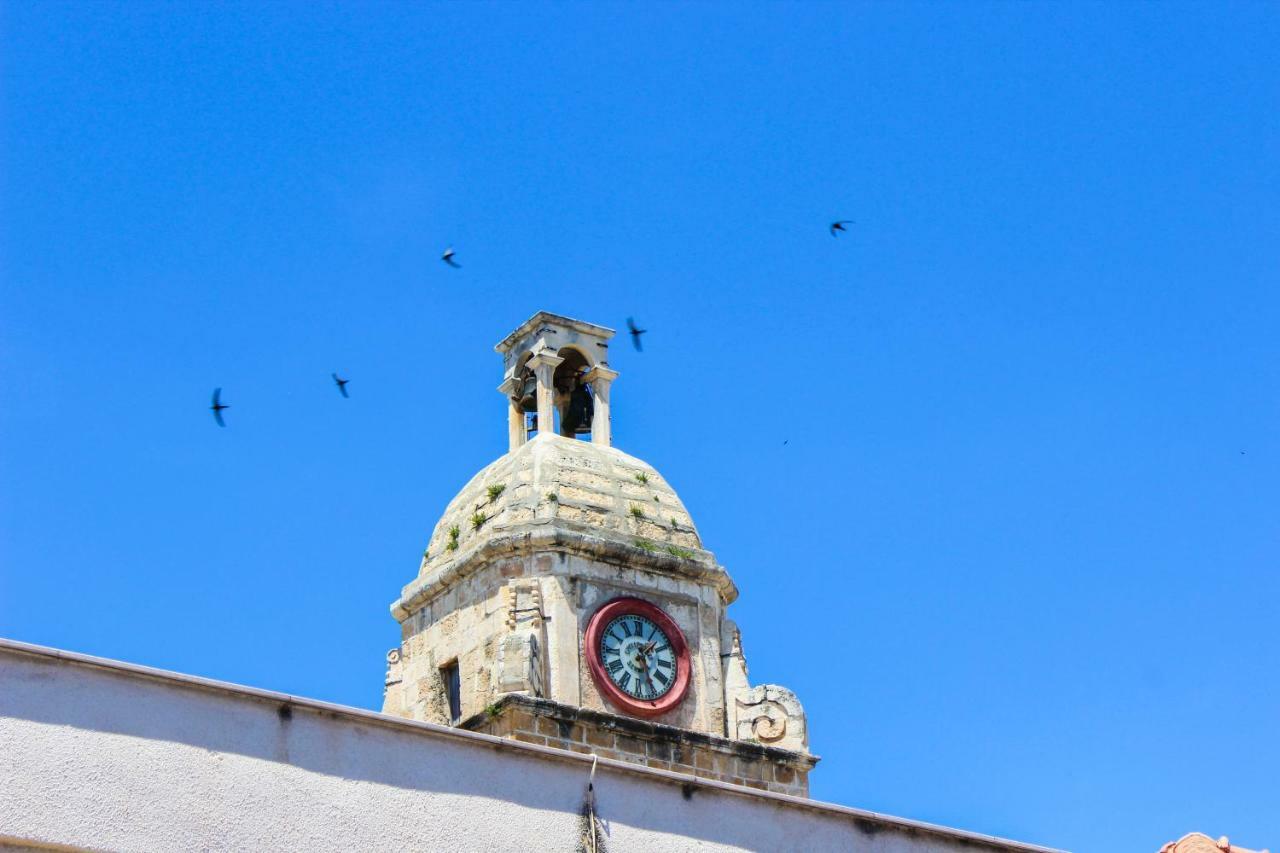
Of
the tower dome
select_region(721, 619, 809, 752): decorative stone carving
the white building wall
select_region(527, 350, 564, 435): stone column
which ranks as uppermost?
select_region(527, 350, 564, 435): stone column

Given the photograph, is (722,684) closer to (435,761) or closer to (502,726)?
(502,726)

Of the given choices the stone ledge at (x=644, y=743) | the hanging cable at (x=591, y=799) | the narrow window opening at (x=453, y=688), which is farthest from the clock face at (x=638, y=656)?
the hanging cable at (x=591, y=799)

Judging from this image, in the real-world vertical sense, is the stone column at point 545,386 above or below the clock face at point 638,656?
above

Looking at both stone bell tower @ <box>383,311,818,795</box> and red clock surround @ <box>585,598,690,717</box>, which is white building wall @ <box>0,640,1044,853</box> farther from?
red clock surround @ <box>585,598,690,717</box>

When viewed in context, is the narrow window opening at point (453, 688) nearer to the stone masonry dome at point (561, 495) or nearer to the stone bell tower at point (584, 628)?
the stone bell tower at point (584, 628)

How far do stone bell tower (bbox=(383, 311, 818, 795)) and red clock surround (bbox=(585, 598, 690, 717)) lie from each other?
0.07 feet

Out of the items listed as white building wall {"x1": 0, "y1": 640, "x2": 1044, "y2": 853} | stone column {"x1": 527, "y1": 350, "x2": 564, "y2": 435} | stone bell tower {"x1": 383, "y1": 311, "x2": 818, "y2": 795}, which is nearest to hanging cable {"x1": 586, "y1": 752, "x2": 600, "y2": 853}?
white building wall {"x1": 0, "y1": 640, "x2": 1044, "y2": 853}

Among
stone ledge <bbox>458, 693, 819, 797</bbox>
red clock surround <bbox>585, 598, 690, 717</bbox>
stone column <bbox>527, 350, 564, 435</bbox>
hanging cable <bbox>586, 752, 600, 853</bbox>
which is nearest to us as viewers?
hanging cable <bbox>586, 752, 600, 853</bbox>

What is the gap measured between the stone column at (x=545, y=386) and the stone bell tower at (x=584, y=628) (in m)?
0.02

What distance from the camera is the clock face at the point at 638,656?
93.4ft

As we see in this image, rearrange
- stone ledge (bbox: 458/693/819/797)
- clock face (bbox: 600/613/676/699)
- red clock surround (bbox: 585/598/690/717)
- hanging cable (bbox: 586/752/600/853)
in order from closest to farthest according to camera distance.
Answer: hanging cable (bbox: 586/752/600/853) → stone ledge (bbox: 458/693/819/797) → red clock surround (bbox: 585/598/690/717) → clock face (bbox: 600/613/676/699)

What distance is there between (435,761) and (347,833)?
1.02 metres

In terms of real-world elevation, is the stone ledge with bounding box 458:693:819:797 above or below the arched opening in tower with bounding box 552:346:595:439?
below

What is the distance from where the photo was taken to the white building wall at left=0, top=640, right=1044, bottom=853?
1609 centimetres
